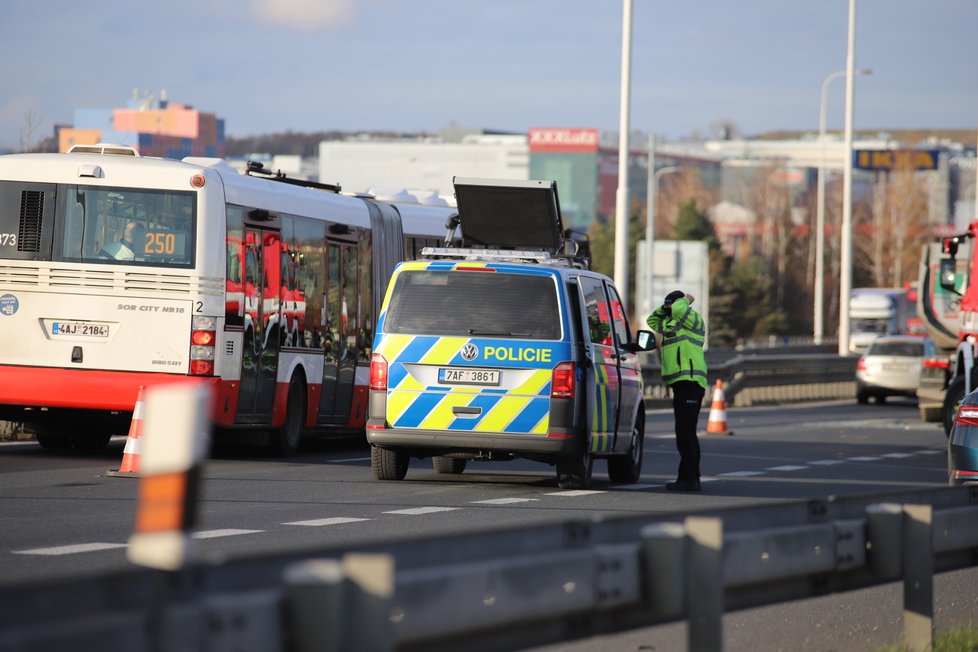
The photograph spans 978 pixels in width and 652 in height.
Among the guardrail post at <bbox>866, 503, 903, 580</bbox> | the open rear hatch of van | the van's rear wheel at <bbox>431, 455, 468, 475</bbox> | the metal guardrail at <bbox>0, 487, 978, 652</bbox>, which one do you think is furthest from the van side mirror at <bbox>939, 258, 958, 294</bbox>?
the guardrail post at <bbox>866, 503, 903, 580</bbox>

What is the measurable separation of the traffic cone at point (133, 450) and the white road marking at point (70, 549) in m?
5.02

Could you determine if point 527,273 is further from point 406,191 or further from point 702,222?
point 702,222

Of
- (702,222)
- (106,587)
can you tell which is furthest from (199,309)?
(702,222)

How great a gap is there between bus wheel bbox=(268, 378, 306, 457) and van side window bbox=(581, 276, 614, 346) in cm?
417

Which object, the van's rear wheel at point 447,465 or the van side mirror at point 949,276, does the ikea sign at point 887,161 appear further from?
the van's rear wheel at point 447,465

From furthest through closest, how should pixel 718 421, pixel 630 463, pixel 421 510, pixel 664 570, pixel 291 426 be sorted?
pixel 718 421 < pixel 291 426 < pixel 630 463 < pixel 421 510 < pixel 664 570

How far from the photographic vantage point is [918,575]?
7.20 m

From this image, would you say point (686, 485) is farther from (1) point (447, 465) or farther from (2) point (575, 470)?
(1) point (447, 465)

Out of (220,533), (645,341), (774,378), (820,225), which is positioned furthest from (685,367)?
(820,225)

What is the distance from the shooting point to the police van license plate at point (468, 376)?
47.5 ft

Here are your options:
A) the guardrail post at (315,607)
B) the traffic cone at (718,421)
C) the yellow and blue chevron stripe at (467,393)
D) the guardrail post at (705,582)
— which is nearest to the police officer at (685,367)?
the yellow and blue chevron stripe at (467,393)

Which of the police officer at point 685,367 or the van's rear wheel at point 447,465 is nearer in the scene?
the police officer at point 685,367

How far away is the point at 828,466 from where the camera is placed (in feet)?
68.1

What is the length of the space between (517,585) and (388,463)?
35.4 feet
